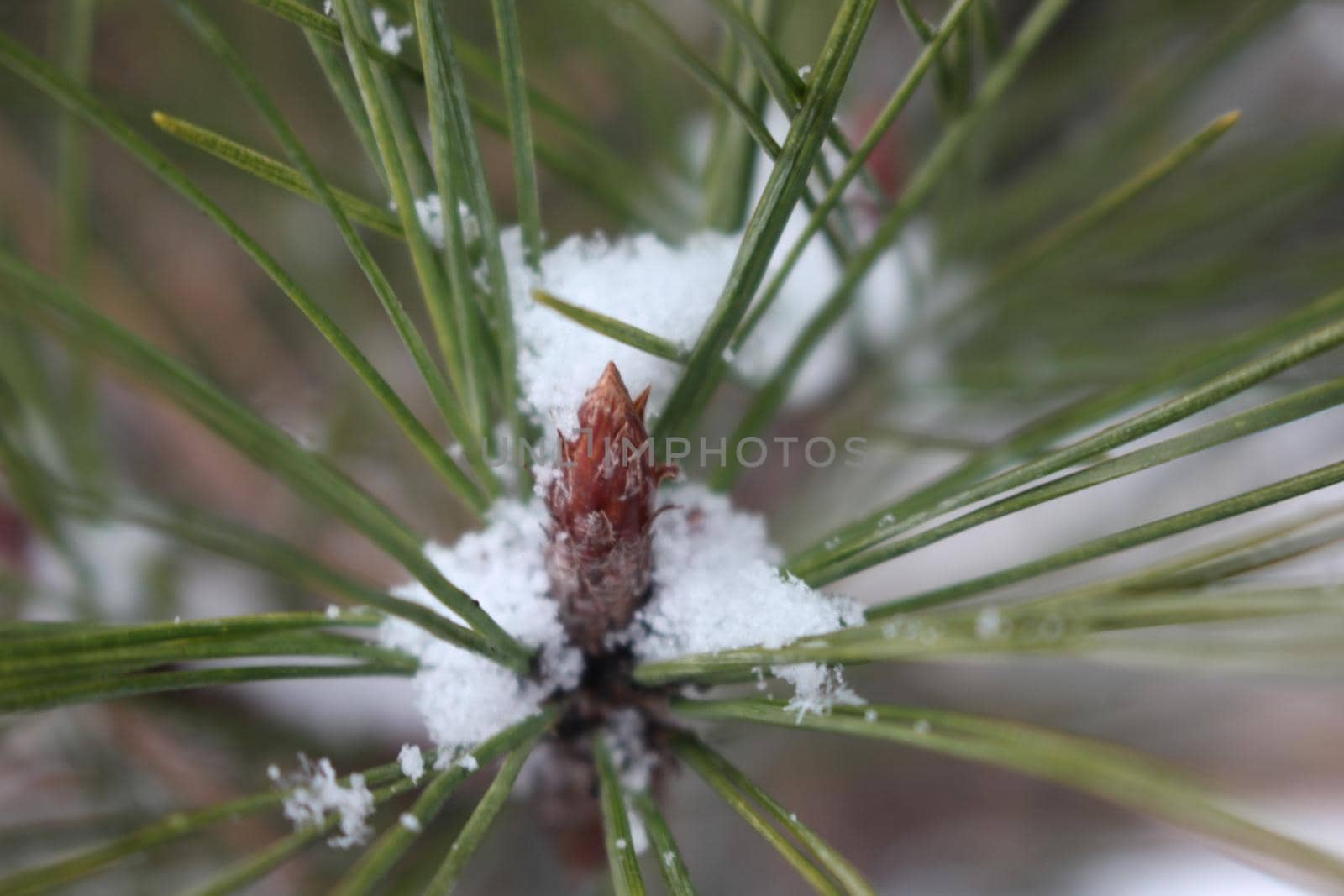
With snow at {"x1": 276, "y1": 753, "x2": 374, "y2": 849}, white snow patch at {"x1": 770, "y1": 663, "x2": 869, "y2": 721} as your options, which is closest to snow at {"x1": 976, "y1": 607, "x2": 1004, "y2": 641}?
white snow patch at {"x1": 770, "y1": 663, "x2": 869, "y2": 721}

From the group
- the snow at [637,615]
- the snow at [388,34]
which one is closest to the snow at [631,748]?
the snow at [637,615]

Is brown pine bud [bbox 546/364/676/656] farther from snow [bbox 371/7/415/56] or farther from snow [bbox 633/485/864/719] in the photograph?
snow [bbox 371/7/415/56]

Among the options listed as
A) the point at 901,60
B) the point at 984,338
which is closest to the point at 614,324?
the point at 984,338

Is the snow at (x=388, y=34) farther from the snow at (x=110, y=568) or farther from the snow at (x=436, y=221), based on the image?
the snow at (x=110, y=568)

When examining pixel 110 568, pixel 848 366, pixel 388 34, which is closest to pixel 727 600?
pixel 388 34

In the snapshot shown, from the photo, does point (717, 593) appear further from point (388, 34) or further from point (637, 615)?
point (388, 34)

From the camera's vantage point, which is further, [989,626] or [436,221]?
[436,221]

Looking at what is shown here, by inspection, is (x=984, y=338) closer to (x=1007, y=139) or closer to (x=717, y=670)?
(x=1007, y=139)
